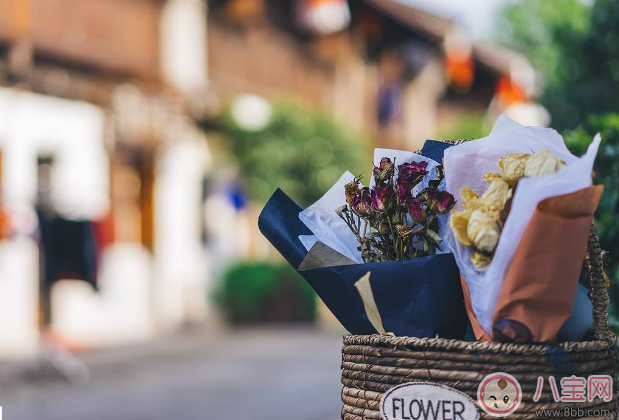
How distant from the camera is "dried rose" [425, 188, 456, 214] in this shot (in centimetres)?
169

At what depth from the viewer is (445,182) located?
1.78m

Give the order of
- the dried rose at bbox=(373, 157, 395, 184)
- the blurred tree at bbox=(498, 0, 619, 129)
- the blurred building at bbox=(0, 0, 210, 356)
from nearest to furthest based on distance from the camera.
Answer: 1. the dried rose at bbox=(373, 157, 395, 184)
2. the blurred tree at bbox=(498, 0, 619, 129)
3. the blurred building at bbox=(0, 0, 210, 356)

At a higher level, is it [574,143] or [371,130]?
[371,130]

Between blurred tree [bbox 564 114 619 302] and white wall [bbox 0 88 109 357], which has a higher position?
white wall [bbox 0 88 109 357]

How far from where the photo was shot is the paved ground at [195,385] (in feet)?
19.5

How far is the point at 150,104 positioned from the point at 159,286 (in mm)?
2795

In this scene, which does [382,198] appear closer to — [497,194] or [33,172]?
[497,194]

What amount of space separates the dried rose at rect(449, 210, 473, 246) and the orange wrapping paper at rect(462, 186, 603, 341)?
0.32 feet

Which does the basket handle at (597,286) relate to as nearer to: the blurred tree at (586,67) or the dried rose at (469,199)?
the dried rose at (469,199)

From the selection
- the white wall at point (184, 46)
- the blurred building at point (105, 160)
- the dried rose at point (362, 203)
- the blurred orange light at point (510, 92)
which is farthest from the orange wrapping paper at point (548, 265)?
the blurred orange light at point (510, 92)

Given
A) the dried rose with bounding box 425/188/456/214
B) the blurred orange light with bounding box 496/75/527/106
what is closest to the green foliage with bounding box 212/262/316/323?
the blurred orange light with bounding box 496/75/527/106

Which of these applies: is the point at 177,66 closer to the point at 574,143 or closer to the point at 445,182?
the point at 574,143

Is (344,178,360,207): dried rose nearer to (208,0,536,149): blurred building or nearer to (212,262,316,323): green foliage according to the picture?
(212,262,316,323): green foliage

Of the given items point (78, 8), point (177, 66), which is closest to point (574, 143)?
point (78, 8)
